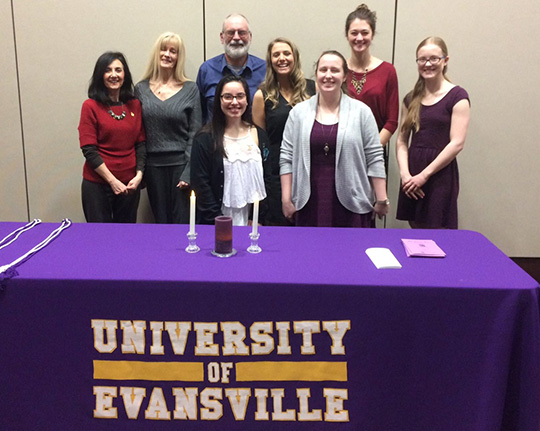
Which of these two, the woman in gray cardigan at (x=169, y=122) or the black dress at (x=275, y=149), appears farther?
the woman in gray cardigan at (x=169, y=122)

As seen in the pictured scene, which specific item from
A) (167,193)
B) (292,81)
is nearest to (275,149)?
(292,81)

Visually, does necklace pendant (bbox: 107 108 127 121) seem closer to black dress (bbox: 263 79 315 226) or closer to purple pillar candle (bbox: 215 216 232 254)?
black dress (bbox: 263 79 315 226)

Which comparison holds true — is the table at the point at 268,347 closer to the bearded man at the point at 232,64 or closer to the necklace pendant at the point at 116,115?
the necklace pendant at the point at 116,115

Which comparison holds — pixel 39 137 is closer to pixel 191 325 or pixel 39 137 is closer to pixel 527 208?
pixel 191 325

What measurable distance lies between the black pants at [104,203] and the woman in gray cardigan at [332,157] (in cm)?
109

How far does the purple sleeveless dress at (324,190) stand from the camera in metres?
2.70

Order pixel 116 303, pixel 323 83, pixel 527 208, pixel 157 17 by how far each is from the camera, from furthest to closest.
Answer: pixel 527 208
pixel 157 17
pixel 323 83
pixel 116 303

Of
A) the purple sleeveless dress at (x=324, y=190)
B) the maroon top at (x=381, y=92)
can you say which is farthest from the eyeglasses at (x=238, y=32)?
the purple sleeveless dress at (x=324, y=190)

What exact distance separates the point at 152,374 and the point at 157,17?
2.81 meters

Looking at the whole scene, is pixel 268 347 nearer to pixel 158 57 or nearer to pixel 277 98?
pixel 277 98

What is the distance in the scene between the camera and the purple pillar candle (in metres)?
1.87

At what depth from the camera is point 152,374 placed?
1711mm

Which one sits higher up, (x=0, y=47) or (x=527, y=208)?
(x=0, y=47)

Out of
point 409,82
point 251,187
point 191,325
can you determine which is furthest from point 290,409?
point 409,82
